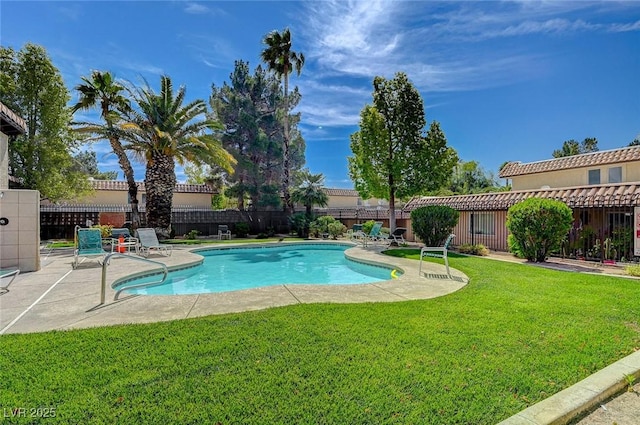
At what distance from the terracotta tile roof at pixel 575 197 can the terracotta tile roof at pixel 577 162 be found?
7.11 metres

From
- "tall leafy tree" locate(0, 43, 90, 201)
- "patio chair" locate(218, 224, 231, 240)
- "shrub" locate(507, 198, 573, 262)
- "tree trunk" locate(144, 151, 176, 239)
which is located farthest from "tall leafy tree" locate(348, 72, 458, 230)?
"tall leafy tree" locate(0, 43, 90, 201)

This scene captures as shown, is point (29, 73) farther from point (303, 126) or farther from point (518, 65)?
point (518, 65)

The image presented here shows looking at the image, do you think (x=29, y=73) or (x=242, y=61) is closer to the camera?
(x=29, y=73)

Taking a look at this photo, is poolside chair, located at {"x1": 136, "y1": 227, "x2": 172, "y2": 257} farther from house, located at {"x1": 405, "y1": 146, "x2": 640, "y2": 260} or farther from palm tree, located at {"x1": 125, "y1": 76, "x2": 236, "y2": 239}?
house, located at {"x1": 405, "y1": 146, "x2": 640, "y2": 260}

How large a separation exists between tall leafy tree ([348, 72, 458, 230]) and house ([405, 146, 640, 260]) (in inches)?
92.7

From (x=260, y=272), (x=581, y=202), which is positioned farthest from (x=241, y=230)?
(x=581, y=202)

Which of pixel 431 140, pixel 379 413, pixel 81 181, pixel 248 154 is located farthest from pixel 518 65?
pixel 81 181

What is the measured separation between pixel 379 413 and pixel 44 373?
3.26 m

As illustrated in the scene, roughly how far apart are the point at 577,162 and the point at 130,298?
2368 cm

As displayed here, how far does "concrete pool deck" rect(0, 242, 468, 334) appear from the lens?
485 cm

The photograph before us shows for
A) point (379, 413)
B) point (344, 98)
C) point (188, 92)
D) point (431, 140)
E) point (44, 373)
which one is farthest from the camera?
point (344, 98)

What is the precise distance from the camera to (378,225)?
60.2 feet

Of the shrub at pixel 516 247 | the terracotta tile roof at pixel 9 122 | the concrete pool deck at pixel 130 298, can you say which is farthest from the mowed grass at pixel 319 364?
the terracotta tile roof at pixel 9 122

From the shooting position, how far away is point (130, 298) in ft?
20.1
